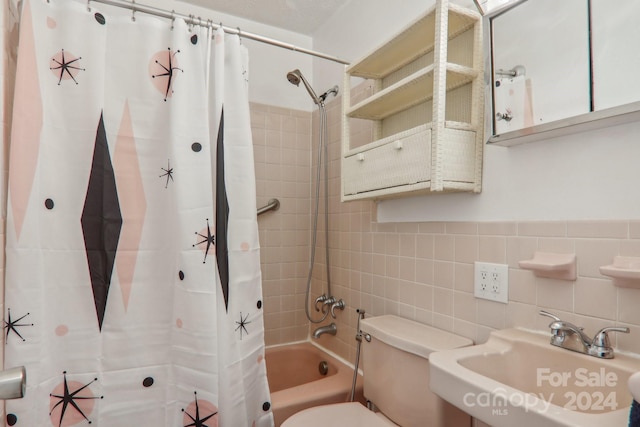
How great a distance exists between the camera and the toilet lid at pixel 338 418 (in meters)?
1.28

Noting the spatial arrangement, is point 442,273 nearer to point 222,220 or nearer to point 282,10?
point 222,220

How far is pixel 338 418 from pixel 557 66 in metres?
1.35

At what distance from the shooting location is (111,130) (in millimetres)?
1307

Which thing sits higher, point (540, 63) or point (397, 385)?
point (540, 63)

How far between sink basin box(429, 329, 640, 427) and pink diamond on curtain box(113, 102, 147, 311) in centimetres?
108

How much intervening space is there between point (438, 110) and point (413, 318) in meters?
0.84

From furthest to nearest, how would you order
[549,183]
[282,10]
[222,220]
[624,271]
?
[282,10], [222,220], [549,183], [624,271]

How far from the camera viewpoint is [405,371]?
49.1 inches

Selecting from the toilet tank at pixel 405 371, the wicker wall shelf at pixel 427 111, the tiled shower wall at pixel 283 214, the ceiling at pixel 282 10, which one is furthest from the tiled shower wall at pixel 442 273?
the ceiling at pixel 282 10

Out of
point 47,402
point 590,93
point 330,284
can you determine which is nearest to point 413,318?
point 330,284

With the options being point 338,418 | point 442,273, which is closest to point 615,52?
point 442,273

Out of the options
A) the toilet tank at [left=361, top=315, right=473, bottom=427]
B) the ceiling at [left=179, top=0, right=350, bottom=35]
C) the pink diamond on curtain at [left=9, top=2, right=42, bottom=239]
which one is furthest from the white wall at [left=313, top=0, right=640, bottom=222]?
the pink diamond on curtain at [left=9, top=2, right=42, bottom=239]

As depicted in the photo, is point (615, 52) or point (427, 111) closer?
point (615, 52)

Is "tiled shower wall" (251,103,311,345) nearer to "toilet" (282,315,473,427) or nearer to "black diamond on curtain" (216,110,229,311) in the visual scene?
"black diamond on curtain" (216,110,229,311)
